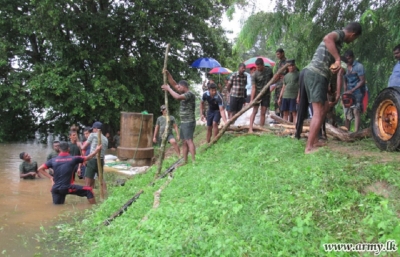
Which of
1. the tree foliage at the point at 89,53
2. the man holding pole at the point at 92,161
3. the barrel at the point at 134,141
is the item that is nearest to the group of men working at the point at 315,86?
the man holding pole at the point at 92,161

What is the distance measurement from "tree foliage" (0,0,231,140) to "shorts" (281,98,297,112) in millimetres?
6537

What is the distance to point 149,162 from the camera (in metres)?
12.7

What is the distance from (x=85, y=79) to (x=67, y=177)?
950 cm

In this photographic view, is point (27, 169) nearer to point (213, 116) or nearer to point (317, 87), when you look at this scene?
point (213, 116)

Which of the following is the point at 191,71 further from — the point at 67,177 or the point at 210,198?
the point at 210,198

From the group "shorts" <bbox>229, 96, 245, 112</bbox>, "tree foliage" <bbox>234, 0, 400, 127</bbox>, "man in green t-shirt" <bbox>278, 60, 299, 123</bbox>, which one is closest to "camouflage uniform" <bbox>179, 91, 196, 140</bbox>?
"tree foliage" <bbox>234, 0, 400, 127</bbox>

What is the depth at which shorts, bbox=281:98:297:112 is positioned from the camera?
904 centimetres

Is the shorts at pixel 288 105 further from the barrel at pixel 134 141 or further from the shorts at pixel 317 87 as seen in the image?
the barrel at pixel 134 141

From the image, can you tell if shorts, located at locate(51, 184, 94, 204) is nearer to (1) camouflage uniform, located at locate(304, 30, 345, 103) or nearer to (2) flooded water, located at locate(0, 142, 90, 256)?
(2) flooded water, located at locate(0, 142, 90, 256)

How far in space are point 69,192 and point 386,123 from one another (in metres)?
5.76

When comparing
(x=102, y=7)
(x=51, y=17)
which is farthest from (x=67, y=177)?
(x=102, y=7)

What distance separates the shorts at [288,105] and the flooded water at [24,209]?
5177mm

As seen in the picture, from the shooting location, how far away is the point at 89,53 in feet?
52.1

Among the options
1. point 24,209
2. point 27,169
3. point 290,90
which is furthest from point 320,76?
point 27,169
